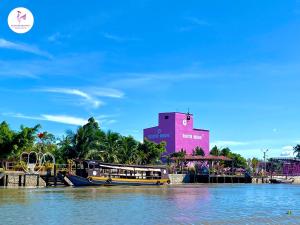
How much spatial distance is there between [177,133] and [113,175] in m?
62.4

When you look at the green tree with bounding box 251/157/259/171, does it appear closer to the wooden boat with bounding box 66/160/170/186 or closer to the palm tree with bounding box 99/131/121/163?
the palm tree with bounding box 99/131/121/163

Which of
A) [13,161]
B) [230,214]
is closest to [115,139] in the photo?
[13,161]

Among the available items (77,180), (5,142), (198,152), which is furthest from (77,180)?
(198,152)

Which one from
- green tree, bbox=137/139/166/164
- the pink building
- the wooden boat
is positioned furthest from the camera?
the pink building

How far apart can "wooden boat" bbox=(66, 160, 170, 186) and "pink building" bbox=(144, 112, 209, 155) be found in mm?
52868

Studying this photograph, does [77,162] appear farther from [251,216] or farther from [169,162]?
[169,162]

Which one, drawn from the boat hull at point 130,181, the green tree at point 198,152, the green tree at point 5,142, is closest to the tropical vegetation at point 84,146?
the green tree at point 5,142

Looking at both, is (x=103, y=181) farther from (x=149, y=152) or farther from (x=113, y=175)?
(x=149, y=152)

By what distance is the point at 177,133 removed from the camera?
119188mm

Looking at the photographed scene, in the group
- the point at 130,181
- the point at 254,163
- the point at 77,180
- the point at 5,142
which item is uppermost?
the point at 5,142

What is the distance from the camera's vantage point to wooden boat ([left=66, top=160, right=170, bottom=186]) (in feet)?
177

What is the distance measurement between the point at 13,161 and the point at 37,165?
275 cm

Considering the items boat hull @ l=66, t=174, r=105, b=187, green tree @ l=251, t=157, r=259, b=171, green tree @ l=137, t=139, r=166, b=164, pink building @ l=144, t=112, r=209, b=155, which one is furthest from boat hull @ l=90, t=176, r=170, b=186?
green tree @ l=251, t=157, r=259, b=171

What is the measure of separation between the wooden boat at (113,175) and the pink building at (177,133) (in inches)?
2081
